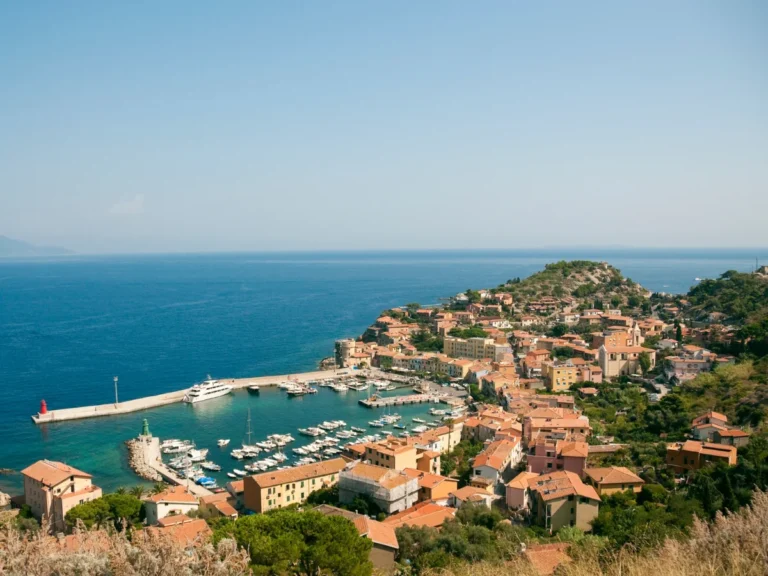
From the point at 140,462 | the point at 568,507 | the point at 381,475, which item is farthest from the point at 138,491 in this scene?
the point at 568,507

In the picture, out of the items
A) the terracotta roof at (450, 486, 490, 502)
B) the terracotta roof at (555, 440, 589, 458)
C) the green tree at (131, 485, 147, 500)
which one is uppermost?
the terracotta roof at (555, 440, 589, 458)

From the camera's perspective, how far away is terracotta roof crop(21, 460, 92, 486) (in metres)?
13.9

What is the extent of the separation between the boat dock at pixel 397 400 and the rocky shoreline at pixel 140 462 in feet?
30.3

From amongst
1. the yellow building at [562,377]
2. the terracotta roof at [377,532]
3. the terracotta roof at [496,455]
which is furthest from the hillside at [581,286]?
the terracotta roof at [377,532]

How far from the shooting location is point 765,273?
127 feet

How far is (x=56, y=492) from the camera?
1384 cm

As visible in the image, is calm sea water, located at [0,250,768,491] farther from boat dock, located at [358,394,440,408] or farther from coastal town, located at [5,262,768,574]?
coastal town, located at [5,262,768,574]

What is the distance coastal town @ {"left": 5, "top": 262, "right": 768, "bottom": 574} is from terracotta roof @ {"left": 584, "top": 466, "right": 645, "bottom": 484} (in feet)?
0.13

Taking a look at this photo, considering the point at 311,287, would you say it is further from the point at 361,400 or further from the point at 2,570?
the point at 2,570

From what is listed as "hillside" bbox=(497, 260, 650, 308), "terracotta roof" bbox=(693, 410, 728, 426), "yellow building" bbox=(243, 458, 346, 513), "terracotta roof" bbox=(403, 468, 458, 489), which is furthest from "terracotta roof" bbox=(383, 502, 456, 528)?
"hillside" bbox=(497, 260, 650, 308)

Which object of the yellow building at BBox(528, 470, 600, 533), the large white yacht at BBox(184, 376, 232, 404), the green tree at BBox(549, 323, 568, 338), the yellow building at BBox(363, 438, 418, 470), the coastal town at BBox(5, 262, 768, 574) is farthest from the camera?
the green tree at BBox(549, 323, 568, 338)

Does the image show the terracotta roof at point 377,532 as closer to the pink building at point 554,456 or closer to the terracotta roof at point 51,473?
the pink building at point 554,456

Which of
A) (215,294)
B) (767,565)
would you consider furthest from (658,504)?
(215,294)

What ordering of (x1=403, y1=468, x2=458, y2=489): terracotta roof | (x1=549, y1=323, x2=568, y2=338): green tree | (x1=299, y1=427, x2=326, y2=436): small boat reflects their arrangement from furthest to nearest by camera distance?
(x1=549, y1=323, x2=568, y2=338): green tree, (x1=299, y1=427, x2=326, y2=436): small boat, (x1=403, y1=468, x2=458, y2=489): terracotta roof
